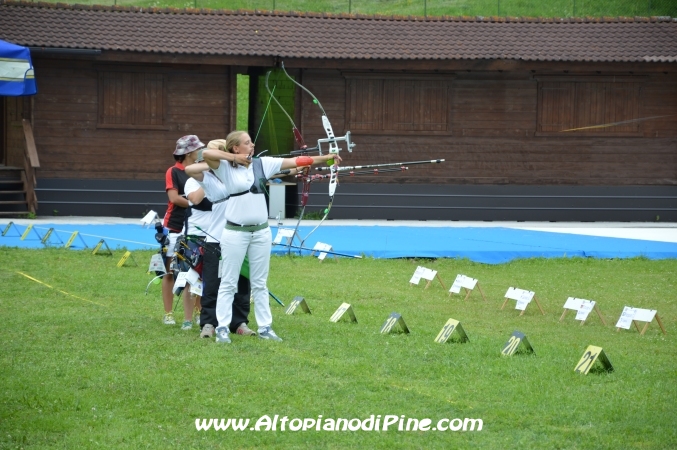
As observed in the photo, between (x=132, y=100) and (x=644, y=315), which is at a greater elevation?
(x=132, y=100)

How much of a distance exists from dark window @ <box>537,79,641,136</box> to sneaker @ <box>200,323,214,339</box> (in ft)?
47.1

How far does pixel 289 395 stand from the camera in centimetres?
657

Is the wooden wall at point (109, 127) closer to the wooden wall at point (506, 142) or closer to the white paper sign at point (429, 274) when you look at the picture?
the wooden wall at point (506, 142)

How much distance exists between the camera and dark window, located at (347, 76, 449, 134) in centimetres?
2103

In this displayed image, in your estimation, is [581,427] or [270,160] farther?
[270,160]

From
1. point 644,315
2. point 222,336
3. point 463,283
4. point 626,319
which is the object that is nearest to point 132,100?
point 463,283

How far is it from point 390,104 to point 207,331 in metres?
13.2

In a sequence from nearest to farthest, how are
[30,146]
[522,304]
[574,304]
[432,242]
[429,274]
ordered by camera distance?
[574,304]
[522,304]
[429,274]
[432,242]
[30,146]

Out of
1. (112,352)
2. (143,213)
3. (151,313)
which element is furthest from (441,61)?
(112,352)

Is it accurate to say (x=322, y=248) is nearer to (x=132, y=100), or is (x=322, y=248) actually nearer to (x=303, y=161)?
(x=303, y=161)

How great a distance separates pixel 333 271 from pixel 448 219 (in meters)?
8.47

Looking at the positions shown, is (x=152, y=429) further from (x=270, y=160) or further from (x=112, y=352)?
(x=270, y=160)

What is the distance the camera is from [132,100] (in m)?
20.5

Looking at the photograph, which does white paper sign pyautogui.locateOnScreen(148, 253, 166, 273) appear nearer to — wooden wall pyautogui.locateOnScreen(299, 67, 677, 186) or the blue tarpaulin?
the blue tarpaulin
